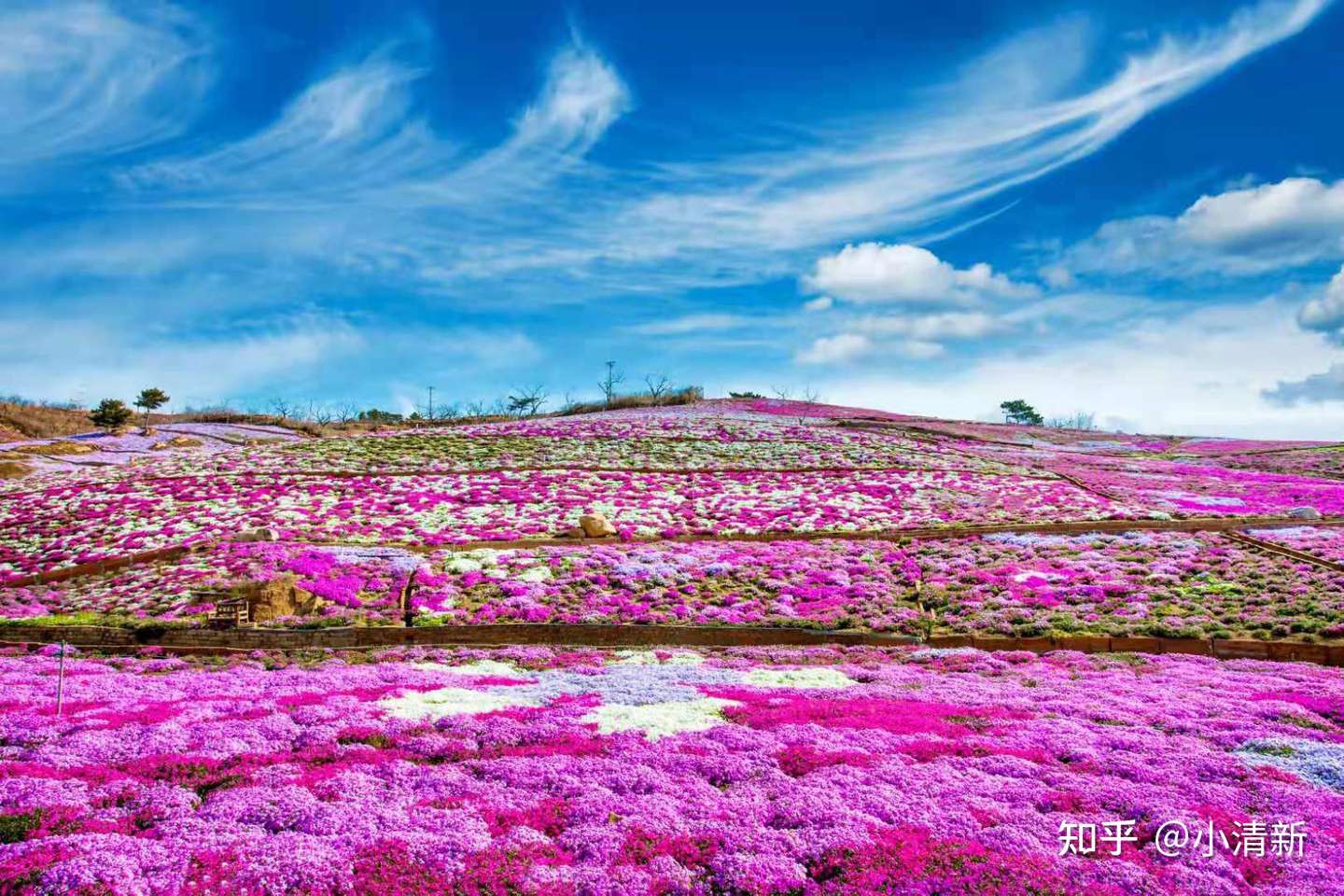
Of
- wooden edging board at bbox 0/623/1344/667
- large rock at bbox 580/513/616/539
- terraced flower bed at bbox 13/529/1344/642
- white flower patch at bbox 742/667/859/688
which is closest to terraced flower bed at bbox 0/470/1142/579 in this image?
large rock at bbox 580/513/616/539

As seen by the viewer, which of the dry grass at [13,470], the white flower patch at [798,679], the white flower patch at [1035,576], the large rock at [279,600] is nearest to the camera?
the white flower patch at [798,679]

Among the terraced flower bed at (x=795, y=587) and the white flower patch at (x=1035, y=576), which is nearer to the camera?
the terraced flower bed at (x=795, y=587)

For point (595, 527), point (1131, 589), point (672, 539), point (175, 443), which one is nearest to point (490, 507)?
point (595, 527)

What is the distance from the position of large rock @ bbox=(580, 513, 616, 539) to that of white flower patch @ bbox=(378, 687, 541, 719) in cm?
1570

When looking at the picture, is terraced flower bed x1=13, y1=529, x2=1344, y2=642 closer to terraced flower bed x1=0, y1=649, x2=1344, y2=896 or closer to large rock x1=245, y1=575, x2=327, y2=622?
large rock x1=245, y1=575, x2=327, y2=622

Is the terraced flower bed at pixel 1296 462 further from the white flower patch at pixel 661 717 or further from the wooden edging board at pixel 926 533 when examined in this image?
the white flower patch at pixel 661 717

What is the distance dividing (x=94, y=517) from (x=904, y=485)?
117 ft

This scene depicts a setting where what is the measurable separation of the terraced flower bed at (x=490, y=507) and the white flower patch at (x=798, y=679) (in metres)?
14.6

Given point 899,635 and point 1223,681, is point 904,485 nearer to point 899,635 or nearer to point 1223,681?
point 899,635

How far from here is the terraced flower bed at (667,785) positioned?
8.18m

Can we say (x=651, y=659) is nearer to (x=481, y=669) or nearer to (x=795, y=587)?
(x=481, y=669)

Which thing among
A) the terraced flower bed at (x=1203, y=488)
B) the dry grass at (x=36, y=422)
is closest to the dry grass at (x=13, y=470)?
the dry grass at (x=36, y=422)

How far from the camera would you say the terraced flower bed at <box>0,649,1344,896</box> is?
818 centimetres

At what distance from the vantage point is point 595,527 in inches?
1222
